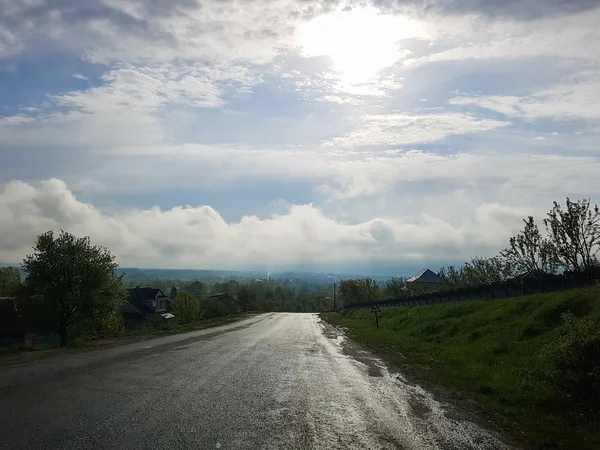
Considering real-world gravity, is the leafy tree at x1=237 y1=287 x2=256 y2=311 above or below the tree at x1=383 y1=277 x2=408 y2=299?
below

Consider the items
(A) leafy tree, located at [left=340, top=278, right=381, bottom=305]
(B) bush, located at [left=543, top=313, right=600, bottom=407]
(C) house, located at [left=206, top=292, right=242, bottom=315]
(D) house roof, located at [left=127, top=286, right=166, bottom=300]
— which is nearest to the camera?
(B) bush, located at [left=543, top=313, right=600, bottom=407]

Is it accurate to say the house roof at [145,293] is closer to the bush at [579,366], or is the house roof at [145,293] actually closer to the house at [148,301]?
the house at [148,301]

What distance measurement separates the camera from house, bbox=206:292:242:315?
109 metres

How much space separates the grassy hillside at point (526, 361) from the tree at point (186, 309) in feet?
195

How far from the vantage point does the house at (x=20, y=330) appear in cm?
5256

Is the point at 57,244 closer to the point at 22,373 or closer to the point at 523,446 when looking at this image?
the point at 22,373

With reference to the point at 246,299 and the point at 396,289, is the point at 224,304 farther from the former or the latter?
the point at 396,289

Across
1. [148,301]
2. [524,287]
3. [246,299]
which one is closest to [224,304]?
[246,299]

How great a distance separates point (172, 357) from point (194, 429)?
10672 millimetres

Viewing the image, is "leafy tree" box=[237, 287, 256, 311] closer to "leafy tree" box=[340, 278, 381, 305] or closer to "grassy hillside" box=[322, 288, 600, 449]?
"leafy tree" box=[340, 278, 381, 305]

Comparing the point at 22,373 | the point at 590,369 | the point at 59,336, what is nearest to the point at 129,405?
the point at 22,373

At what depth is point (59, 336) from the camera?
45625 millimetres

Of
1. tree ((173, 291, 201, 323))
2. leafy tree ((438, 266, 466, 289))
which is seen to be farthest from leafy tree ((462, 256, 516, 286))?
tree ((173, 291, 201, 323))

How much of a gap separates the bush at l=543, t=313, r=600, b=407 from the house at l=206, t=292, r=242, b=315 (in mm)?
98967
